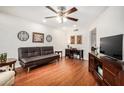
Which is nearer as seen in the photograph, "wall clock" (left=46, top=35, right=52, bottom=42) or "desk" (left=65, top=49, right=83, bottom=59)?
"wall clock" (left=46, top=35, right=52, bottom=42)

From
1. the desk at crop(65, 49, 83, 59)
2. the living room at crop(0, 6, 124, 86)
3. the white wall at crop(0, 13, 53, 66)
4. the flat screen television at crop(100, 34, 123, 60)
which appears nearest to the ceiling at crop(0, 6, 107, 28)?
the living room at crop(0, 6, 124, 86)

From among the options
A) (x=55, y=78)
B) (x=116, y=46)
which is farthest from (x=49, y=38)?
(x=116, y=46)

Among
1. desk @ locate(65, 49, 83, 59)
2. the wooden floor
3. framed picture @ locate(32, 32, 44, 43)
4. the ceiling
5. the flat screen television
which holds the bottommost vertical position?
the wooden floor

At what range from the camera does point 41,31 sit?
566cm

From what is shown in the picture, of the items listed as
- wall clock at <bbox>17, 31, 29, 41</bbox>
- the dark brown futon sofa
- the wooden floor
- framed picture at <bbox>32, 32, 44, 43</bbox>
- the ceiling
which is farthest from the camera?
framed picture at <bbox>32, 32, 44, 43</bbox>

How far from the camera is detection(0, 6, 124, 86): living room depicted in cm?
277

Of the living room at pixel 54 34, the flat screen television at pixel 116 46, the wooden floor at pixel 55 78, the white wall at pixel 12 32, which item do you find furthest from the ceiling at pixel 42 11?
the wooden floor at pixel 55 78

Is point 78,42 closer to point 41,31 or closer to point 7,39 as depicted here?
point 41,31

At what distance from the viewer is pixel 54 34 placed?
6.83 metres

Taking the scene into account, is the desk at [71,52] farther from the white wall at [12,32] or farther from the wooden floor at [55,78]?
the wooden floor at [55,78]

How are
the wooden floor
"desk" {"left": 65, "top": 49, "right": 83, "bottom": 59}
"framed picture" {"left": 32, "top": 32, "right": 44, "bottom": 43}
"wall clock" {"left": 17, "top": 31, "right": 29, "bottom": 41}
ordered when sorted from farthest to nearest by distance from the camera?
"desk" {"left": 65, "top": 49, "right": 83, "bottom": 59} < "framed picture" {"left": 32, "top": 32, "right": 44, "bottom": 43} < "wall clock" {"left": 17, "top": 31, "right": 29, "bottom": 41} < the wooden floor

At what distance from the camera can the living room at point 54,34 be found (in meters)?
2.77

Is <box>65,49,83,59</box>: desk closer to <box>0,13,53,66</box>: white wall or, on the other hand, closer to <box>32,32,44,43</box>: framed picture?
<box>32,32,44,43</box>: framed picture

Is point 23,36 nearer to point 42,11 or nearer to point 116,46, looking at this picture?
point 42,11
